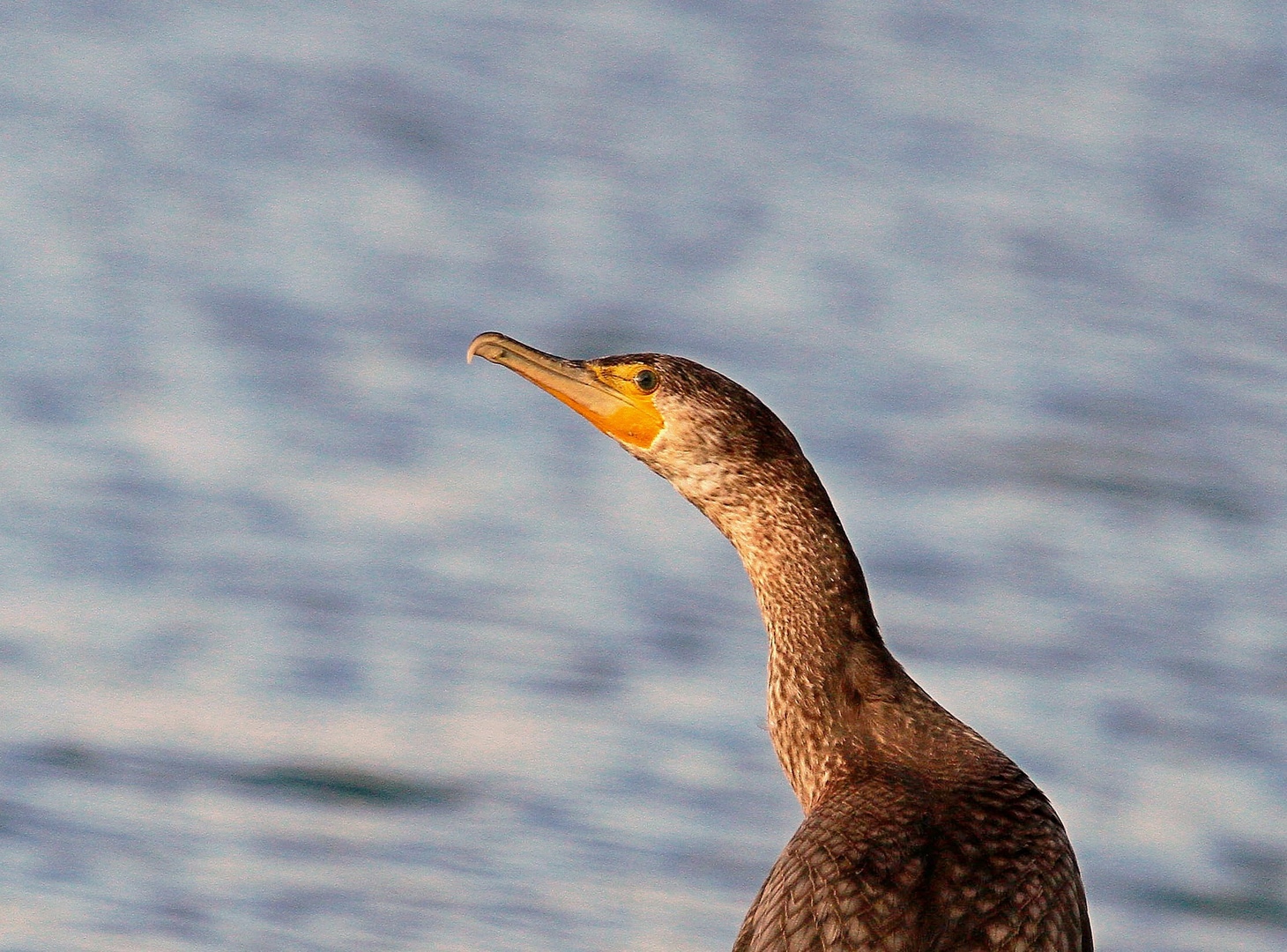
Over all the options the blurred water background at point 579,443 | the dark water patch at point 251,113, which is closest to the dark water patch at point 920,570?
the blurred water background at point 579,443

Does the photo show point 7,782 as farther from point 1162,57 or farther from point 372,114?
point 1162,57

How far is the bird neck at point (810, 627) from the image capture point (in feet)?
19.2

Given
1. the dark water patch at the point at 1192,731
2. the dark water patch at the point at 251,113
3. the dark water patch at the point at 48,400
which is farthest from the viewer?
the dark water patch at the point at 251,113

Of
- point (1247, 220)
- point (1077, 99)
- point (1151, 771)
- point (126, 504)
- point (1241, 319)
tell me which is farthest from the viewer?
point (1077, 99)

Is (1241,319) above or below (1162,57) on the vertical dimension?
below

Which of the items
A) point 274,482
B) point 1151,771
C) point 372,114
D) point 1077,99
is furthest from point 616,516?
point 1077,99

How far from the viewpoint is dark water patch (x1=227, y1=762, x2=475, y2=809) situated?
8570 mm

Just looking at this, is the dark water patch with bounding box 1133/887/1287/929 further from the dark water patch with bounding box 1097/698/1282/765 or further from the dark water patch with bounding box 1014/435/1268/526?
the dark water patch with bounding box 1014/435/1268/526

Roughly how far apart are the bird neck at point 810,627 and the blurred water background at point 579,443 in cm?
202

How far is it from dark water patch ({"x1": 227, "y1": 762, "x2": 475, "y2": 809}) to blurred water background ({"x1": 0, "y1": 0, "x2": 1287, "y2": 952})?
0.06 feet

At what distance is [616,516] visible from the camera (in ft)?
35.4

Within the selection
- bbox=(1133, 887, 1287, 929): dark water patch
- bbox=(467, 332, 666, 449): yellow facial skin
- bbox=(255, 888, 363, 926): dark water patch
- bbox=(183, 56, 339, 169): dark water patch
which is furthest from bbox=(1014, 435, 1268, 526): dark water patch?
bbox=(467, 332, 666, 449): yellow facial skin

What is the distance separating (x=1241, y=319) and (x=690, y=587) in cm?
458

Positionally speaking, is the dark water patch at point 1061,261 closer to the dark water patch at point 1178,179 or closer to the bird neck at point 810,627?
the dark water patch at point 1178,179
